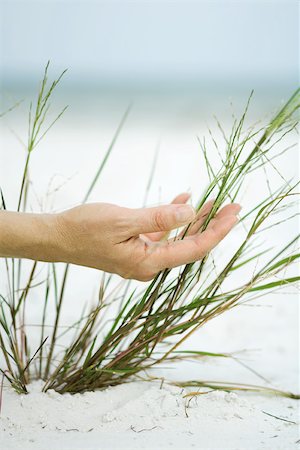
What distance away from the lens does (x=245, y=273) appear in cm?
303

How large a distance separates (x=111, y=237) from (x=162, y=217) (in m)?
0.11

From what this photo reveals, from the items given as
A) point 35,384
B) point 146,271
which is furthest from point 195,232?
point 35,384

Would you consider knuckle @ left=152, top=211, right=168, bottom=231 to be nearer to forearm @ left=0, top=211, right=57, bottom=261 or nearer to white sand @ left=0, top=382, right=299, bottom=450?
forearm @ left=0, top=211, right=57, bottom=261

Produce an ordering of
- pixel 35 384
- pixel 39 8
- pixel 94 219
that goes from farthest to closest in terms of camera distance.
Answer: pixel 39 8 → pixel 35 384 → pixel 94 219

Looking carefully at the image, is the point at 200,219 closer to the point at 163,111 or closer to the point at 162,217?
the point at 162,217

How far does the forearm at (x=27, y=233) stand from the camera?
4.14 feet

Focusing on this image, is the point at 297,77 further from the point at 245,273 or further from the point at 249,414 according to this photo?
the point at 249,414

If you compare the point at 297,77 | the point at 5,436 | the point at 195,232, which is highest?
the point at 297,77

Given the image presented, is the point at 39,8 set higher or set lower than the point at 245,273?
higher

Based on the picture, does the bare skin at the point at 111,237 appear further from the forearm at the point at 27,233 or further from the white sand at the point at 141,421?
the white sand at the point at 141,421

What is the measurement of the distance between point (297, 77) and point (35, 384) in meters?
13.1

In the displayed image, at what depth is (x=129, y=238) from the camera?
4.16 feet

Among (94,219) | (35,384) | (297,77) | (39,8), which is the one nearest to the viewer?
(94,219)

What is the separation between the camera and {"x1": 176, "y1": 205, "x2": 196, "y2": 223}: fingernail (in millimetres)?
1193
